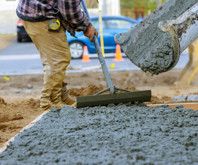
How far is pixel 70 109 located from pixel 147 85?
391cm

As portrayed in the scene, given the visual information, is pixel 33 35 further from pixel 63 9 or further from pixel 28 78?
pixel 28 78

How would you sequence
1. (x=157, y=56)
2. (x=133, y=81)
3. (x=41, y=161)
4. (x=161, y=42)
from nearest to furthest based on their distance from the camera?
(x=41, y=161) → (x=157, y=56) → (x=161, y=42) → (x=133, y=81)

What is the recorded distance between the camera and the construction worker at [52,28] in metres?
3.75

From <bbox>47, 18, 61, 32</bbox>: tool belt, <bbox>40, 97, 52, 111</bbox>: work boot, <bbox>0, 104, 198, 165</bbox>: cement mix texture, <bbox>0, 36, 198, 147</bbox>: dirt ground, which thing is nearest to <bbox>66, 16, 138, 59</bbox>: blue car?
<bbox>0, 36, 198, 147</bbox>: dirt ground

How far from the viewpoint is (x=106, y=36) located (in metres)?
12.1

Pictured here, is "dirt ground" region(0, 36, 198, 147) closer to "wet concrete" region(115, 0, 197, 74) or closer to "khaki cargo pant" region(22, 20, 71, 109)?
"khaki cargo pant" region(22, 20, 71, 109)

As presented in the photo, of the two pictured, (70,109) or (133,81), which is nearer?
(70,109)

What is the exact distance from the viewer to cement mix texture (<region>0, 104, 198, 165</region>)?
2.14m

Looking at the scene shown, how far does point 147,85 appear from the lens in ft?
23.5

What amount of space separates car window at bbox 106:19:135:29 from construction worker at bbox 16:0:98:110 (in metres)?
8.71

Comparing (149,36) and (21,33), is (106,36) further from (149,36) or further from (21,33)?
(21,33)

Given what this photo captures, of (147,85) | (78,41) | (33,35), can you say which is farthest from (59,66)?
(78,41)

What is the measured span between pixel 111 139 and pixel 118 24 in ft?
34.7

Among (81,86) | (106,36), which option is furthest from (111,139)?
(106,36)
